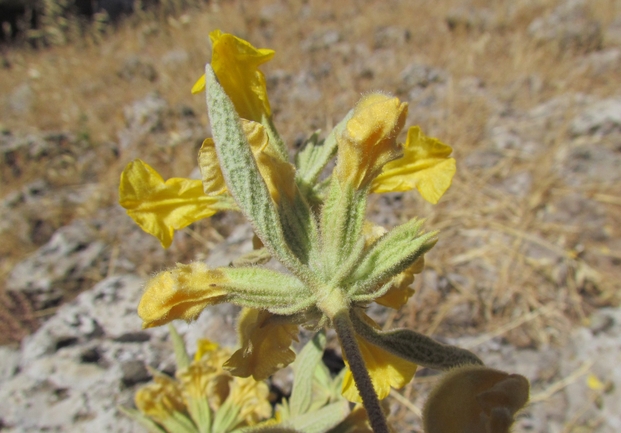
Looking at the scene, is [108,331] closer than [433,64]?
Yes

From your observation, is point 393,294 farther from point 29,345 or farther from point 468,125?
point 468,125

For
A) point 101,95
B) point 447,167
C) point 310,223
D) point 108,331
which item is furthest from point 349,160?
point 101,95

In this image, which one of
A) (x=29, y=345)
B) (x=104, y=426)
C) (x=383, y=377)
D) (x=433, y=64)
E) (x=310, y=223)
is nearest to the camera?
(x=310, y=223)

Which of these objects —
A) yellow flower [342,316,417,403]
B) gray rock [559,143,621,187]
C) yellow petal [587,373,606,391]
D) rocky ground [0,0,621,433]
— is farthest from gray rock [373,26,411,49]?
yellow flower [342,316,417,403]

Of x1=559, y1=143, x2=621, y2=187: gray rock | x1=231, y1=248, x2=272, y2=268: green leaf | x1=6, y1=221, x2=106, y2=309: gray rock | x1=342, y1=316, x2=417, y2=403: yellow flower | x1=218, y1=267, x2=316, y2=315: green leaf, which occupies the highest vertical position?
x1=218, y1=267, x2=316, y2=315: green leaf

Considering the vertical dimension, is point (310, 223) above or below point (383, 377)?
above

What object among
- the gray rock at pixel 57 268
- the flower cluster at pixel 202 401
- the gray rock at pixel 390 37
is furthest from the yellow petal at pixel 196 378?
the gray rock at pixel 390 37

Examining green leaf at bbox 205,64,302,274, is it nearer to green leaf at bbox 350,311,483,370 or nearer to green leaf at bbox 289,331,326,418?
green leaf at bbox 350,311,483,370
